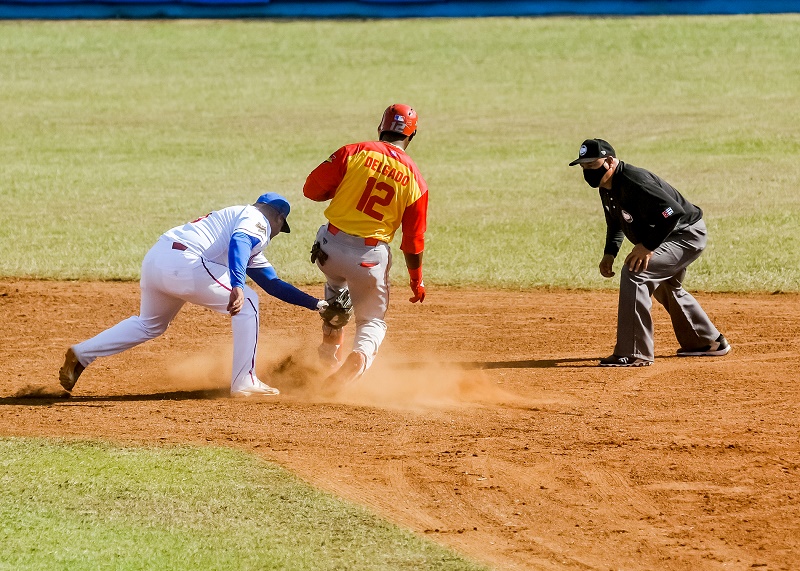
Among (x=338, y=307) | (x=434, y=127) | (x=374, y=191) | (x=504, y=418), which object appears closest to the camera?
(x=504, y=418)

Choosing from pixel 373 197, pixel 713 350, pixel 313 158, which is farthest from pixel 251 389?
pixel 313 158

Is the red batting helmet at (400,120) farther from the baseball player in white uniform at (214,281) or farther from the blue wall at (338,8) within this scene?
the blue wall at (338,8)

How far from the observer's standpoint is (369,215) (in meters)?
8.52

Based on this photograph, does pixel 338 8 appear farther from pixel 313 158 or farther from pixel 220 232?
pixel 220 232

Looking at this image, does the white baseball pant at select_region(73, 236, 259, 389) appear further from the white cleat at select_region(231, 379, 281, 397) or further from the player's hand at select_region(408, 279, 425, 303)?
the player's hand at select_region(408, 279, 425, 303)

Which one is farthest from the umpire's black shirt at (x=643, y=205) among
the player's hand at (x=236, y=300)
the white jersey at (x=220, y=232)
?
the player's hand at (x=236, y=300)

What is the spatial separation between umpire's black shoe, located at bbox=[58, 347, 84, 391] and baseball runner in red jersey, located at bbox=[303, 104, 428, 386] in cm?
192

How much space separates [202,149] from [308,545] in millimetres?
18091

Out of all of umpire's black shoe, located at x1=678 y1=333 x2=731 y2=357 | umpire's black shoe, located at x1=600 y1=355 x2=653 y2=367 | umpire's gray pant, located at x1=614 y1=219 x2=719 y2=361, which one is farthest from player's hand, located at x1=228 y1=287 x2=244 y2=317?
umpire's black shoe, located at x1=678 y1=333 x2=731 y2=357

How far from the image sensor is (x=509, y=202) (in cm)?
1828

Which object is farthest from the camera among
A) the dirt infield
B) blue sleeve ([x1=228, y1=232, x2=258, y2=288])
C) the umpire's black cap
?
the umpire's black cap

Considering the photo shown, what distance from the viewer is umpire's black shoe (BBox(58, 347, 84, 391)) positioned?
27.8 ft

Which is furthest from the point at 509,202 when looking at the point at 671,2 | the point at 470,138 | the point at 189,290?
the point at 671,2

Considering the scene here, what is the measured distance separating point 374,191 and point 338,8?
1172 inches
